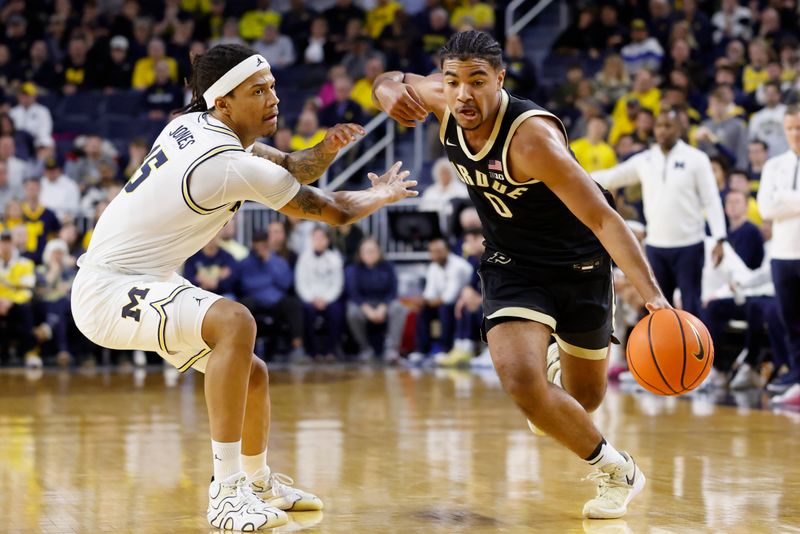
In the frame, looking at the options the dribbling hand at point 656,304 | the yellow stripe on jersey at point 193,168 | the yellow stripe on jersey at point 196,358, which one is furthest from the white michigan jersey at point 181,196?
the dribbling hand at point 656,304

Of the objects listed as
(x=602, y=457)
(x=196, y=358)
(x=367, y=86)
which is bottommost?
(x=602, y=457)

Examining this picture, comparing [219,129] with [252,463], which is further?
[252,463]

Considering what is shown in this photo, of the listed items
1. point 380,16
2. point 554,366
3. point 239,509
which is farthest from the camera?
point 380,16

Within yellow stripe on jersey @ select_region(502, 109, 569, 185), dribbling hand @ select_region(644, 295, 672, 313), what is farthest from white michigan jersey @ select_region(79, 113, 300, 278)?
dribbling hand @ select_region(644, 295, 672, 313)

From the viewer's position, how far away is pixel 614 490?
465cm

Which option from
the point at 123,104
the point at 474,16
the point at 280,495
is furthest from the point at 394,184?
the point at 123,104

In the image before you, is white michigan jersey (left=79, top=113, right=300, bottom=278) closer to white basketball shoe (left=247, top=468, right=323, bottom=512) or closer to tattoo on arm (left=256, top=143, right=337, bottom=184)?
tattoo on arm (left=256, top=143, right=337, bottom=184)

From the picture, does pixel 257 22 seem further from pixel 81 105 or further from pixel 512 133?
pixel 512 133

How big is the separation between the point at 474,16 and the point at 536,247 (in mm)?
12853

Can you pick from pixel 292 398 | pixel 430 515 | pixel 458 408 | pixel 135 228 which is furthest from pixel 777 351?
pixel 135 228

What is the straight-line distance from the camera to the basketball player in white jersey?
4.40 meters

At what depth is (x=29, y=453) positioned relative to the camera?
20.9ft

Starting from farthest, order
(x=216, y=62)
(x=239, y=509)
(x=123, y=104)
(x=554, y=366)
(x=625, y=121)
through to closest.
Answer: (x=123, y=104) < (x=625, y=121) < (x=554, y=366) < (x=216, y=62) < (x=239, y=509)

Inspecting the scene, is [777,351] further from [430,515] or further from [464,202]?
[430,515]
